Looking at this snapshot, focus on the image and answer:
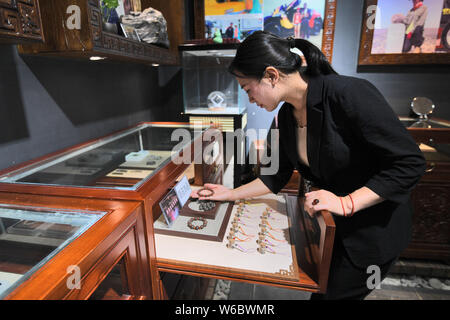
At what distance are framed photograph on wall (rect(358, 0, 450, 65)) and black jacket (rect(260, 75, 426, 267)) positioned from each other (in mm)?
1784

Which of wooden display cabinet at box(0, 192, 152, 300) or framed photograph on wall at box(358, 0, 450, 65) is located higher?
framed photograph on wall at box(358, 0, 450, 65)

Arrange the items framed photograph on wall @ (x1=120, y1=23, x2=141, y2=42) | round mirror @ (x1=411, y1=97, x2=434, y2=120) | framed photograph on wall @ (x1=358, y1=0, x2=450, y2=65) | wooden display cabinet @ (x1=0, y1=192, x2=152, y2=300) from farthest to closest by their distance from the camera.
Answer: round mirror @ (x1=411, y1=97, x2=434, y2=120) < framed photograph on wall @ (x1=358, y1=0, x2=450, y2=65) < framed photograph on wall @ (x1=120, y1=23, x2=141, y2=42) < wooden display cabinet @ (x1=0, y1=192, x2=152, y2=300)

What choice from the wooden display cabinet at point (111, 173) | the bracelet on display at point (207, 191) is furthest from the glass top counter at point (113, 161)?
the bracelet on display at point (207, 191)

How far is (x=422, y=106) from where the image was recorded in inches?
88.5

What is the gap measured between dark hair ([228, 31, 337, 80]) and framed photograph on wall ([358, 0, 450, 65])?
174 cm

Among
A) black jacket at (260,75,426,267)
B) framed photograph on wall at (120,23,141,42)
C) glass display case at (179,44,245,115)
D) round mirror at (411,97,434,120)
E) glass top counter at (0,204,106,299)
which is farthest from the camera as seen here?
glass display case at (179,44,245,115)

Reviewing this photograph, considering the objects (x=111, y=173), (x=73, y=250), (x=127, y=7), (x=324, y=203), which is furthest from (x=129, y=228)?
(x=127, y=7)

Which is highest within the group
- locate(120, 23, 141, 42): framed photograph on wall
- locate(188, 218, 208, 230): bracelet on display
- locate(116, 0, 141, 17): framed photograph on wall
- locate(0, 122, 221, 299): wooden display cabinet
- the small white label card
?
locate(116, 0, 141, 17): framed photograph on wall

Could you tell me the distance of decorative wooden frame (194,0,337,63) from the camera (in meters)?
2.24

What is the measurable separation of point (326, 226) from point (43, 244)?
0.75 meters

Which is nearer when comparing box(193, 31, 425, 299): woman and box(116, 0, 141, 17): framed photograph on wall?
box(193, 31, 425, 299): woman

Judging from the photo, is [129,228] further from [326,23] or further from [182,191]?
[326,23]

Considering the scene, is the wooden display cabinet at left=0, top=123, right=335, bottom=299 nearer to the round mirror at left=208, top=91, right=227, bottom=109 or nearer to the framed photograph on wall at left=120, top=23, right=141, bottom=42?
the framed photograph on wall at left=120, top=23, right=141, bottom=42

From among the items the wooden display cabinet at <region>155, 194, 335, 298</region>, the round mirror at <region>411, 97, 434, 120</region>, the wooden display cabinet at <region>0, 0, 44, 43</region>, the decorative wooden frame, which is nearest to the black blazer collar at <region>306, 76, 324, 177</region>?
the wooden display cabinet at <region>155, 194, 335, 298</region>
